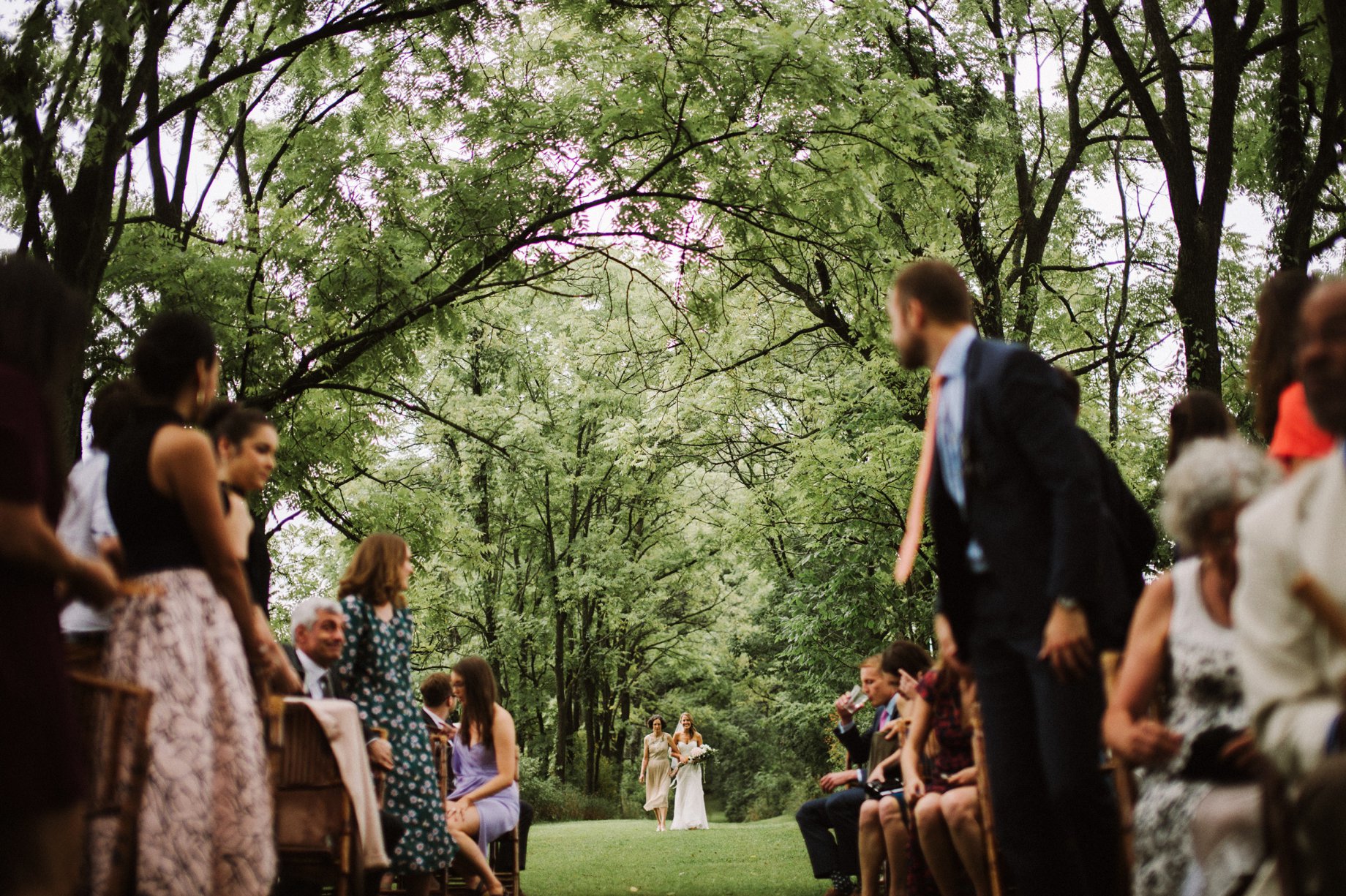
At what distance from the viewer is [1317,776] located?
2146mm

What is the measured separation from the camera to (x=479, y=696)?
26.7ft

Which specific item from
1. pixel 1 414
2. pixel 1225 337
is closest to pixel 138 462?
pixel 1 414

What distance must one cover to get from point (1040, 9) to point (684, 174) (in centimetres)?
989

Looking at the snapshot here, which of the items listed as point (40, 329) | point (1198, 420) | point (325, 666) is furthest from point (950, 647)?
point (325, 666)

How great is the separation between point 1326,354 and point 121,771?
3.16 meters

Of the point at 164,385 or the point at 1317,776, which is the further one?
the point at 164,385

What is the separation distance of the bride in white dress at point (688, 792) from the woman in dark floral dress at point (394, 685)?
62.6 feet

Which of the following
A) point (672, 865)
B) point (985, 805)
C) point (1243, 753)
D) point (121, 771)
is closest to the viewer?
point (1243, 753)

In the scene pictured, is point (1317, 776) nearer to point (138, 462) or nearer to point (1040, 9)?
point (138, 462)

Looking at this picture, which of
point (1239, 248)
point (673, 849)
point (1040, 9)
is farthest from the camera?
point (1239, 248)

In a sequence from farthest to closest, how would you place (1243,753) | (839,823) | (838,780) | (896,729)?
A: (838,780) < (839,823) < (896,729) < (1243,753)

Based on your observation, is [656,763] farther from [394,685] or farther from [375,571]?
[375,571]

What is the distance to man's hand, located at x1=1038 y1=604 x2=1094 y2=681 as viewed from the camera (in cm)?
320

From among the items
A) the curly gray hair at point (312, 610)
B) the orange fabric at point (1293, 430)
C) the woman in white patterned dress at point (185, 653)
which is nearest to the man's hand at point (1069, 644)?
the orange fabric at point (1293, 430)
